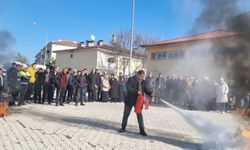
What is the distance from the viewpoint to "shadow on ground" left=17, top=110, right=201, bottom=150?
29.5 ft

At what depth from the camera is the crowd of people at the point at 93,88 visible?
599 inches

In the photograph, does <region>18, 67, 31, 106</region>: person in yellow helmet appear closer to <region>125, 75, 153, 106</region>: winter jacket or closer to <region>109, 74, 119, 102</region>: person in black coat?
<region>109, 74, 119, 102</region>: person in black coat

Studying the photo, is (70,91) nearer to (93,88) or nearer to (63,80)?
(63,80)

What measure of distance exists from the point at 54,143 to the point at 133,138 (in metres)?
2.27

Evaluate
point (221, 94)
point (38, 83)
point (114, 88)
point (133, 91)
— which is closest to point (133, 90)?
point (133, 91)

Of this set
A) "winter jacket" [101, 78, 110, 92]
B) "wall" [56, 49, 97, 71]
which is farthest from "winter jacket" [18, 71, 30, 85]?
"wall" [56, 49, 97, 71]

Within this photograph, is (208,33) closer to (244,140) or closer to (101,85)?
(244,140)

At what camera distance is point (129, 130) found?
1038 cm

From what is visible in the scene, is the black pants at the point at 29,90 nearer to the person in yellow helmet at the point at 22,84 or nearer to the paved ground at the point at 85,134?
the person in yellow helmet at the point at 22,84

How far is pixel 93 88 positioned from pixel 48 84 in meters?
3.41

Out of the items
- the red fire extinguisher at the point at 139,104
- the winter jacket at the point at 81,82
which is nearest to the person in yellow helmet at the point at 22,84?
the winter jacket at the point at 81,82

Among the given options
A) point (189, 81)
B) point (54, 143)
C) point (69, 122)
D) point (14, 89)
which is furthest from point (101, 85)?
point (54, 143)

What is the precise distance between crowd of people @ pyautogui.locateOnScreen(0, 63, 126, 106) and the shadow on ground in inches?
91.7

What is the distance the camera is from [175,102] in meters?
19.9
